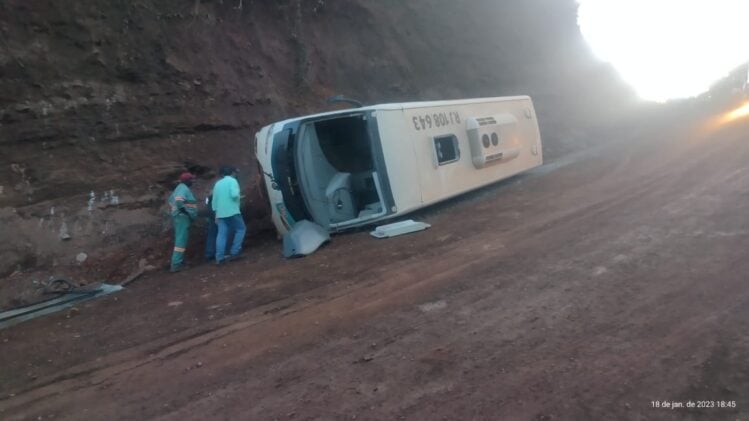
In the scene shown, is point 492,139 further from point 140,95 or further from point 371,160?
point 140,95

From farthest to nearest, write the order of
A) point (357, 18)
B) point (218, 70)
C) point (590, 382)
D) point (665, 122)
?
point (665, 122) → point (357, 18) → point (218, 70) → point (590, 382)

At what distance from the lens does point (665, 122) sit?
1955cm

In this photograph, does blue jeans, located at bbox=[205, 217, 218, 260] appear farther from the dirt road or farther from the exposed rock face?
the dirt road

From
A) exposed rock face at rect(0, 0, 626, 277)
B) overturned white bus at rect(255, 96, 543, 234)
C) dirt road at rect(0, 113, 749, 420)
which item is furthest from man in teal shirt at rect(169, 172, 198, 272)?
overturned white bus at rect(255, 96, 543, 234)

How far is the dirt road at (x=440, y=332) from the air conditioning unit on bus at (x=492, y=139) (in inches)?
112

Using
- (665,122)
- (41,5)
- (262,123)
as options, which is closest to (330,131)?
(262,123)

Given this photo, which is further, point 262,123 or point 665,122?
point 665,122

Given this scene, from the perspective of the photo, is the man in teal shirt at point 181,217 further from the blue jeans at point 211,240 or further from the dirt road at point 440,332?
the dirt road at point 440,332

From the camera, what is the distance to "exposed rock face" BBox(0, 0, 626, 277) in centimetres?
896

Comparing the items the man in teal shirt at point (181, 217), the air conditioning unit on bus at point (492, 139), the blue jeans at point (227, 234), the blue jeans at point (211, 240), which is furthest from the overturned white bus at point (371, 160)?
the man in teal shirt at point (181, 217)

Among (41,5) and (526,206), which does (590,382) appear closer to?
(526,206)

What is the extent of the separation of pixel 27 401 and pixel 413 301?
3328 mm

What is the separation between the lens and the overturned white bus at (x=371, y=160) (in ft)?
29.7

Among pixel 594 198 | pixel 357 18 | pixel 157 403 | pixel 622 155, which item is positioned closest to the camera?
pixel 157 403
